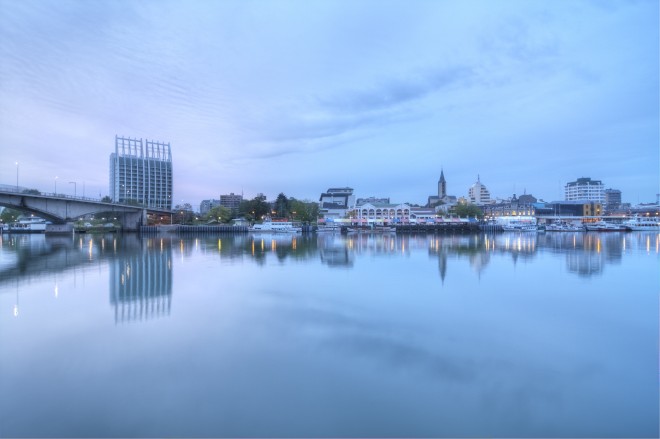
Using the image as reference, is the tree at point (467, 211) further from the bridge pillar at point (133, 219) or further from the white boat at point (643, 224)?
the bridge pillar at point (133, 219)

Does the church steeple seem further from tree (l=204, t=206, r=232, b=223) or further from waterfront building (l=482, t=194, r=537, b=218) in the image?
tree (l=204, t=206, r=232, b=223)

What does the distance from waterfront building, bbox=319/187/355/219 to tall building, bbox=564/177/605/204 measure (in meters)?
79.4

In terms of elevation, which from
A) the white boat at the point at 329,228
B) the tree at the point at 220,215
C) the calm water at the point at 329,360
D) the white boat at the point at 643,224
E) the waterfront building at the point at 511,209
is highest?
the waterfront building at the point at 511,209

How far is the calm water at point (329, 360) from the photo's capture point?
179 inches

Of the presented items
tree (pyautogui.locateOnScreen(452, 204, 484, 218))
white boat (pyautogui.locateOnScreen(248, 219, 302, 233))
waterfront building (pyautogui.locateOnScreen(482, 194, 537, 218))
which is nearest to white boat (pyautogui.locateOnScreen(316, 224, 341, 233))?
white boat (pyautogui.locateOnScreen(248, 219, 302, 233))

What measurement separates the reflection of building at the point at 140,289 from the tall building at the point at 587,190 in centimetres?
14482

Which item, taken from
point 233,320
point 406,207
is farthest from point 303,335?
point 406,207

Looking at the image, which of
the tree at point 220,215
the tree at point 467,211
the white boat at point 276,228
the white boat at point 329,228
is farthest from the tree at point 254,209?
the tree at point 467,211

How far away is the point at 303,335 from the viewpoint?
779 centimetres

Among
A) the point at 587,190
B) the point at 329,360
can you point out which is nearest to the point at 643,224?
the point at 587,190

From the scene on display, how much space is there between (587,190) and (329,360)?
6087 inches

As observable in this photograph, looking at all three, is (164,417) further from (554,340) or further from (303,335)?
(554,340)

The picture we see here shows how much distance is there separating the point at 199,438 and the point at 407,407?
8.47ft

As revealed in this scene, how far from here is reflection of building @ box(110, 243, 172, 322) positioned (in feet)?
31.7
